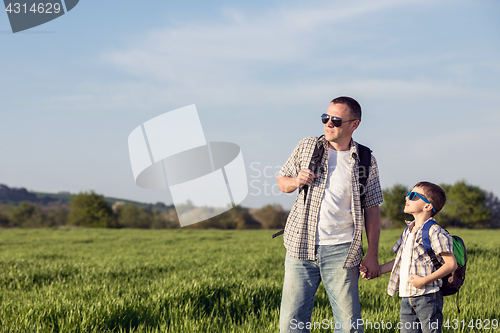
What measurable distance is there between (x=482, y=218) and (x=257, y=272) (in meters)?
73.3

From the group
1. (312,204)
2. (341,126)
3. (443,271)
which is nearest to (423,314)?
(443,271)

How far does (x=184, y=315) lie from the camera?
206 inches

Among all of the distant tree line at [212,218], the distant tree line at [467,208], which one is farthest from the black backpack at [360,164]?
the distant tree line at [467,208]

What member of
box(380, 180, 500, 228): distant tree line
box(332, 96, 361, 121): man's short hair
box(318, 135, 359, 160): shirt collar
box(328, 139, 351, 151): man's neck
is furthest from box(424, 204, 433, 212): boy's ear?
box(380, 180, 500, 228): distant tree line

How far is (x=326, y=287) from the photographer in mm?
3531

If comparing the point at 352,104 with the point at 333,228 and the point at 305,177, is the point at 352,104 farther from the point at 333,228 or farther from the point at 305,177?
the point at 333,228

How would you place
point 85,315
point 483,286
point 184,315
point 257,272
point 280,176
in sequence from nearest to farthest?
1. point 280,176
2. point 85,315
3. point 184,315
4. point 483,286
5. point 257,272

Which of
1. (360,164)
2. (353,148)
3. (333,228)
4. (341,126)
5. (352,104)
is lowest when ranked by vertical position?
(333,228)

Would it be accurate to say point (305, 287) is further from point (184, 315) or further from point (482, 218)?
point (482, 218)

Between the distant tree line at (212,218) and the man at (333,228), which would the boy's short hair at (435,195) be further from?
the distant tree line at (212,218)

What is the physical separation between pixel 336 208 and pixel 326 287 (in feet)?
2.43

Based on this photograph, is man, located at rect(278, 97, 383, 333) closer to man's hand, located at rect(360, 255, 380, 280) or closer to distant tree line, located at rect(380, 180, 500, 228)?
man's hand, located at rect(360, 255, 380, 280)

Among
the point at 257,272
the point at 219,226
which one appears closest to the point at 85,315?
the point at 257,272

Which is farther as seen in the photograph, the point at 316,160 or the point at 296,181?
the point at 316,160
